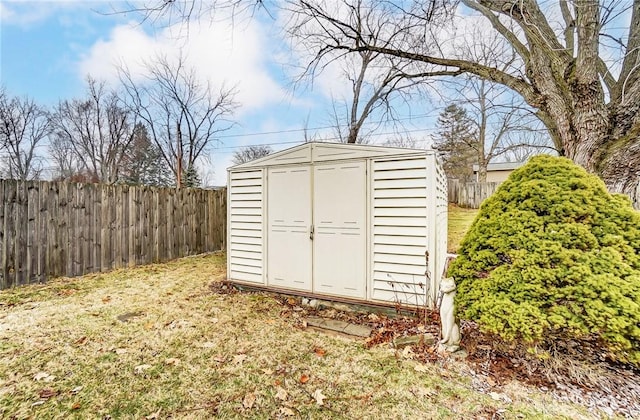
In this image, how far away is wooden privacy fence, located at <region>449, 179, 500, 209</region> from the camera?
1496cm

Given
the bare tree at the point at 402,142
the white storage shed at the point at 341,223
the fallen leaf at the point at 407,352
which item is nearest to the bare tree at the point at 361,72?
the white storage shed at the point at 341,223

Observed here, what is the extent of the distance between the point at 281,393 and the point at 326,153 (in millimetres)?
2883

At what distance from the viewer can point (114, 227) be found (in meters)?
5.89

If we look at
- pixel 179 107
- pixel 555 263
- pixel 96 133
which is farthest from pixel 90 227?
pixel 96 133

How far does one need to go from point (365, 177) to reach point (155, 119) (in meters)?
12.2

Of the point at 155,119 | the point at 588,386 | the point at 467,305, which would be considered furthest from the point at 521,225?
the point at 155,119

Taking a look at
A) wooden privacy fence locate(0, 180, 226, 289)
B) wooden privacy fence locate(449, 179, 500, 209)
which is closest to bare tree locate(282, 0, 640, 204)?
wooden privacy fence locate(0, 180, 226, 289)

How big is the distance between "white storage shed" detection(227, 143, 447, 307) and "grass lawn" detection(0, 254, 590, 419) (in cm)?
77

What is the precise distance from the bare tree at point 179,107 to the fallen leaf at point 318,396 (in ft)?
38.7

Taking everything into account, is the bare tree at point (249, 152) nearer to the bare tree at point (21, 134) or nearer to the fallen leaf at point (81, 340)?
the bare tree at point (21, 134)

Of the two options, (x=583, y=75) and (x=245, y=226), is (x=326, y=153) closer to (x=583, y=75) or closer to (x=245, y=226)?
(x=245, y=226)

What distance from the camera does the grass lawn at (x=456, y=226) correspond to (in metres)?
8.61

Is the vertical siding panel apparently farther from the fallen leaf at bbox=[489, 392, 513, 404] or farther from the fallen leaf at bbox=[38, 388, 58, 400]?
the fallen leaf at bbox=[489, 392, 513, 404]

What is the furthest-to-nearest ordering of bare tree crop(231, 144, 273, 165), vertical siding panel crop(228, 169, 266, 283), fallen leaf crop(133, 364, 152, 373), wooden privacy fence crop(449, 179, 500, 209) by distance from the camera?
bare tree crop(231, 144, 273, 165), wooden privacy fence crop(449, 179, 500, 209), vertical siding panel crop(228, 169, 266, 283), fallen leaf crop(133, 364, 152, 373)
